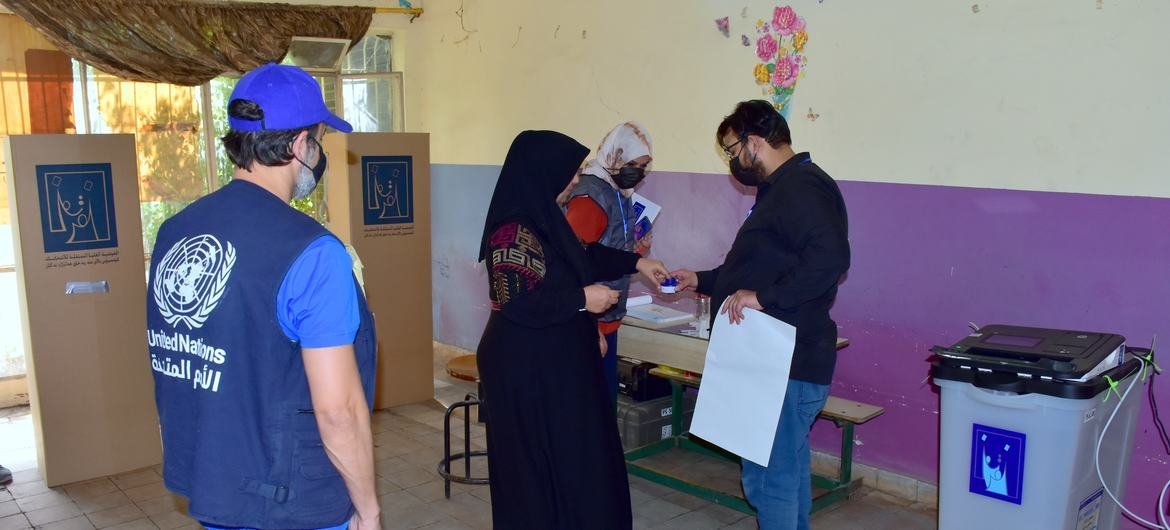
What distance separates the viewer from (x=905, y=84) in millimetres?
3471

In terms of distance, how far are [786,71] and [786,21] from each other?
0.22 metres

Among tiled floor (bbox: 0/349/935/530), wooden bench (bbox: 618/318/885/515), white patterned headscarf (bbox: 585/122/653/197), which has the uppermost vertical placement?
white patterned headscarf (bbox: 585/122/653/197)

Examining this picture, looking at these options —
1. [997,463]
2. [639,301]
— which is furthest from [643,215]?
[997,463]

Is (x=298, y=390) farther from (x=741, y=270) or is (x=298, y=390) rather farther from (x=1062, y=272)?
(x=1062, y=272)

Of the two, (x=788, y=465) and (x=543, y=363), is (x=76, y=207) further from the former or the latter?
(x=788, y=465)

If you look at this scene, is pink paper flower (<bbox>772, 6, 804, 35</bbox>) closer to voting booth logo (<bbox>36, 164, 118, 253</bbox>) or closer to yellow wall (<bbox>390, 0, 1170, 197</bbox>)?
yellow wall (<bbox>390, 0, 1170, 197</bbox>)

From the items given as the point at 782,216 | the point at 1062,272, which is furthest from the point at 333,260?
the point at 1062,272

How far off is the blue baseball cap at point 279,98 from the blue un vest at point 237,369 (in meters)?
0.12

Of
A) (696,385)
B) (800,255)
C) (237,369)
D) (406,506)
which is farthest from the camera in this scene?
(696,385)

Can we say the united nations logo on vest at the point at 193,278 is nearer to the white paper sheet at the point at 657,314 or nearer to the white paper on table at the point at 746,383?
the white paper on table at the point at 746,383

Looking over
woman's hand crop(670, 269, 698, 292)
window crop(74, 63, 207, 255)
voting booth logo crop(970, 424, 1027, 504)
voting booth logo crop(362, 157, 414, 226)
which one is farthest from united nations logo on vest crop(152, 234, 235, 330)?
window crop(74, 63, 207, 255)

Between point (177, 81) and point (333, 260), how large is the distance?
14.1 ft

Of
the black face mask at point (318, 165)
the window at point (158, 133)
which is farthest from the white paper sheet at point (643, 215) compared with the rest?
the window at point (158, 133)

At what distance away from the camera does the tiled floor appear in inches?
137
